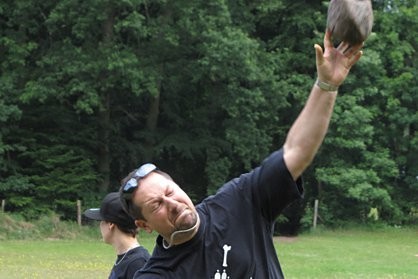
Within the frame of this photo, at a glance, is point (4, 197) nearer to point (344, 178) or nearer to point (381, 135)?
point (344, 178)

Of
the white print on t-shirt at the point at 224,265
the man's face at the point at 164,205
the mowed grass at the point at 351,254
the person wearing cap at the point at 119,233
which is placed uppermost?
the man's face at the point at 164,205

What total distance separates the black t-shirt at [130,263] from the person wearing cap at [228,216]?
128 centimetres

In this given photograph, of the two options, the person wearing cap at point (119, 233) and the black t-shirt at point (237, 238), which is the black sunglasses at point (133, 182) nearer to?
the black t-shirt at point (237, 238)

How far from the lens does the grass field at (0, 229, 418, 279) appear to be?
16.3m

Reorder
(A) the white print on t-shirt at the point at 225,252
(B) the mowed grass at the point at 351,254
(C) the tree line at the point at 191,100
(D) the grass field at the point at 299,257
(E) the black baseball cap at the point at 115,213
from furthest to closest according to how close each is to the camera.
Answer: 1. (C) the tree line at the point at 191,100
2. (B) the mowed grass at the point at 351,254
3. (D) the grass field at the point at 299,257
4. (E) the black baseball cap at the point at 115,213
5. (A) the white print on t-shirt at the point at 225,252

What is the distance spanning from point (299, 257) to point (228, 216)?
732 inches

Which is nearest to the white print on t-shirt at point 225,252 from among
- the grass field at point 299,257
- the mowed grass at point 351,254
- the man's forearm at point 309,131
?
the man's forearm at point 309,131

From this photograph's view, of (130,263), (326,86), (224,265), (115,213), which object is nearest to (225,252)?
(224,265)

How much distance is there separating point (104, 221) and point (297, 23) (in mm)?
28495

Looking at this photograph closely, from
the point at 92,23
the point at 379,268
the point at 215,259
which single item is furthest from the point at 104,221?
the point at 92,23

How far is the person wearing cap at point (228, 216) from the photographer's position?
257 centimetres

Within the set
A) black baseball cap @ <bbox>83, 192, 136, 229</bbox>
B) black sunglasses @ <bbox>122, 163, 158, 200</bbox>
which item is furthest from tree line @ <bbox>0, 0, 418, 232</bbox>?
black sunglasses @ <bbox>122, 163, 158, 200</bbox>

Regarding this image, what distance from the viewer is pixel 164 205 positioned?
272cm

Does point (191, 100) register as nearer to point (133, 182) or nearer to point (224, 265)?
point (133, 182)
